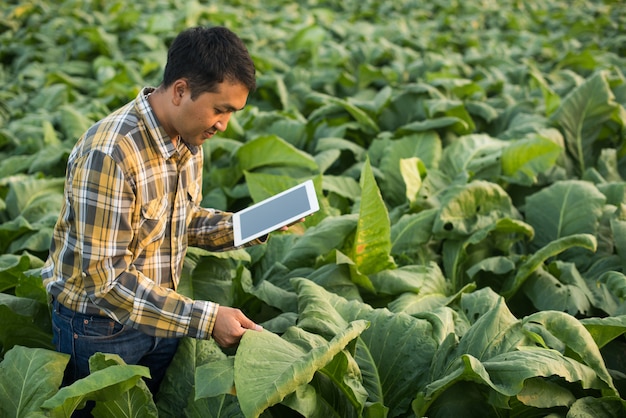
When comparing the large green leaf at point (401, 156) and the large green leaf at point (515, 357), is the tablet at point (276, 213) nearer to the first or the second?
the large green leaf at point (515, 357)

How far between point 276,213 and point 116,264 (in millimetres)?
562

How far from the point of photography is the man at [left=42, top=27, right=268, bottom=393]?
1.93 metres

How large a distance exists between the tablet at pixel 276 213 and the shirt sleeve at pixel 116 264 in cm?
34

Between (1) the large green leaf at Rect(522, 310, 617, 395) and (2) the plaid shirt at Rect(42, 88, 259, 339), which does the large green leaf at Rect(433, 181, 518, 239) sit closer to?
(1) the large green leaf at Rect(522, 310, 617, 395)

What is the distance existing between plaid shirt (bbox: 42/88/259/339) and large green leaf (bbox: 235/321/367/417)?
0.19 m

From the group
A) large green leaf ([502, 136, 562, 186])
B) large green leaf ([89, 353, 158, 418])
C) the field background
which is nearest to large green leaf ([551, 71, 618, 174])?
the field background

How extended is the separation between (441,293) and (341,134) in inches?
69.6

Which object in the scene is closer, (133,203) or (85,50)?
(133,203)

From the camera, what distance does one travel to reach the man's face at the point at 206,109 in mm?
1980

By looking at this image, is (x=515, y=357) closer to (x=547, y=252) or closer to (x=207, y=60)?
(x=547, y=252)

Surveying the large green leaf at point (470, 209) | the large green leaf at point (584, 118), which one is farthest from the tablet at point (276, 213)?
the large green leaf at point (584, 118)

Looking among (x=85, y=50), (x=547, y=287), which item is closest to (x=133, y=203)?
(x=547, y=287)

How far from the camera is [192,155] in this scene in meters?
2.21

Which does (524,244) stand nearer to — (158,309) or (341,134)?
(341,134)
